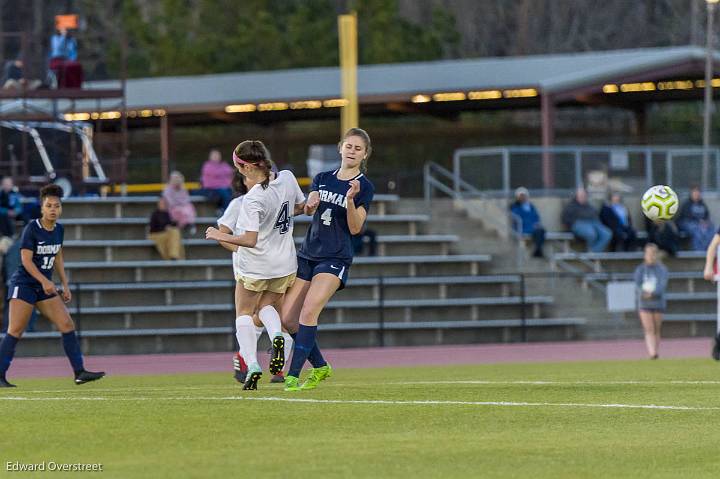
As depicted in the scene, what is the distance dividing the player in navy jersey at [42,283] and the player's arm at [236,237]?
3.01m

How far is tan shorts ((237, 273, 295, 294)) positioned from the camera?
1247 centimetres

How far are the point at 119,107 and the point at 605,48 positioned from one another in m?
30.6

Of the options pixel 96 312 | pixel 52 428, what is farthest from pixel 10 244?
pixel 52 428

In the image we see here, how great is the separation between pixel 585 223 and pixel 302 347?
1969cm

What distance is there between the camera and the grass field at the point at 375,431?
819 cm

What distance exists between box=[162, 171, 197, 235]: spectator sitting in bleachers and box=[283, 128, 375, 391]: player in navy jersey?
1638cm

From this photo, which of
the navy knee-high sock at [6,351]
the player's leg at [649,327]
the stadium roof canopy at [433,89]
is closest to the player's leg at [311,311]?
the navy knee-high sock at [6,351]

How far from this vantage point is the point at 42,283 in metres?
14.5

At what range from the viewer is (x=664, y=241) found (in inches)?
1221

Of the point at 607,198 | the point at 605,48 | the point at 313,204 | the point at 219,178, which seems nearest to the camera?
the point at 313,204

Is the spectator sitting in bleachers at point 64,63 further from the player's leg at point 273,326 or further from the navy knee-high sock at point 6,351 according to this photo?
the player's leg at point 273,326

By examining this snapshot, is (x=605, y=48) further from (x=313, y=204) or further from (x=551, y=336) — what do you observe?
(x=313, y=204)

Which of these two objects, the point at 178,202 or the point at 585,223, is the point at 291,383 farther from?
the point at 585,223

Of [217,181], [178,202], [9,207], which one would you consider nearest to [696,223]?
[217,181]
